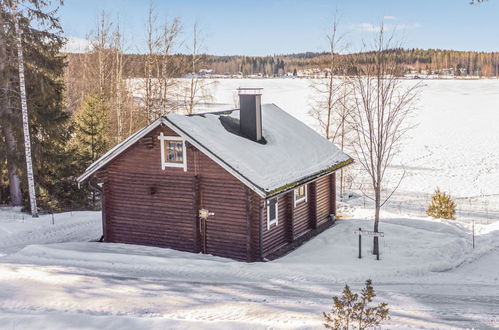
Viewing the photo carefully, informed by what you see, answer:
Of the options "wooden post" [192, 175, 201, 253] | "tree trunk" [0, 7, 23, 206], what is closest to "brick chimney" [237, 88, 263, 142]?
"wooden post" [192, 175, 201, 253]

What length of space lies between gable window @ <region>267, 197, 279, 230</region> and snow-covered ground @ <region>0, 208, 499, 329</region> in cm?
147

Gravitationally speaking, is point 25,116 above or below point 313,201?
above

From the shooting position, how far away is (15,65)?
2492 centimetres

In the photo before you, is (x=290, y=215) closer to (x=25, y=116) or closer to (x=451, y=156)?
(x=25, y=116)

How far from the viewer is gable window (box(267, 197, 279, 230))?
61.8 ft

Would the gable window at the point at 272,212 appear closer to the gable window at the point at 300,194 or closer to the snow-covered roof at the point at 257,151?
the snow-covered roof at the point at 257,151

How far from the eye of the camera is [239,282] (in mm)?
15852

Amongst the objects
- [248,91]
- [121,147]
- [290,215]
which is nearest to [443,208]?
[290,215]

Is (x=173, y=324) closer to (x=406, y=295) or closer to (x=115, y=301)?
(x=115, y=301)

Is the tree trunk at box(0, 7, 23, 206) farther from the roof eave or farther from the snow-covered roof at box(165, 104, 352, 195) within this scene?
the snow-covered roof at box(165, 104, 352, 195)

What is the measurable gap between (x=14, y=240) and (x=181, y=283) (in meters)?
9.82

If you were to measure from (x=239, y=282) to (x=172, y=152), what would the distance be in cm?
609

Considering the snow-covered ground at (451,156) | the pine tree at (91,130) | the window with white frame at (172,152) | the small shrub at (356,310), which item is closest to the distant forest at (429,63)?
the snow-covered ground at (451,156)

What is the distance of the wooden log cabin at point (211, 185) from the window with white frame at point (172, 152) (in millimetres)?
39
